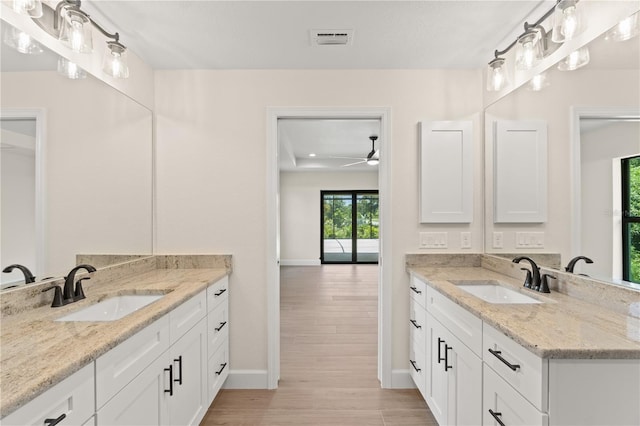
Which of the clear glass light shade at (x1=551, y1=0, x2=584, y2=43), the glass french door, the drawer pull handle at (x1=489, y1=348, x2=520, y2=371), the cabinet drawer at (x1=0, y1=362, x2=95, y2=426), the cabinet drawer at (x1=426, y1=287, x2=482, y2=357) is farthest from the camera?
the glass french door

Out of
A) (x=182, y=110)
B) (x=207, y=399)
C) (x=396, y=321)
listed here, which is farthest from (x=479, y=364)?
(x=182, y=110)

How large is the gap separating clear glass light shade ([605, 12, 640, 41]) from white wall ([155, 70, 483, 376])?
107 cm

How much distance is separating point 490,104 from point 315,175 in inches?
250

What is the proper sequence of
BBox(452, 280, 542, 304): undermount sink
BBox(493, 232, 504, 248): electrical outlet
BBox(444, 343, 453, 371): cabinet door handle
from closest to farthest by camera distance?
BBox(444, 343, 453, 371): cabinet door handle
BBox(452, 280, 542, 304): undermount sink
BBox(493, 232, 504, 248): electrical outlet

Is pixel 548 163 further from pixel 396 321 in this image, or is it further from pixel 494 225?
pixel 396 321

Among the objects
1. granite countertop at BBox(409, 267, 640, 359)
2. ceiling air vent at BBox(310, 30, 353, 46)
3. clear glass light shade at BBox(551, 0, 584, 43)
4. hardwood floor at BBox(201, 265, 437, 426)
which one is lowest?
hardwood floor at BBox(201, 265, 437, 426)

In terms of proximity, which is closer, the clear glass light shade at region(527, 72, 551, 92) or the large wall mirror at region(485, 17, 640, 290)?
the large wall mirror at region(485, 17, 640, 290)

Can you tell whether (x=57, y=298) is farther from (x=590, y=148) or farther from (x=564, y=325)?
(x=590, y=148)

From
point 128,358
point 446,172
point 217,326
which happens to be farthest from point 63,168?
point 446,172

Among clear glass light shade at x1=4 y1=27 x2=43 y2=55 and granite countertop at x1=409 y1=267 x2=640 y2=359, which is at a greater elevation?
clear glass light shade at x1=4 y1=27 x2=43 y2=55

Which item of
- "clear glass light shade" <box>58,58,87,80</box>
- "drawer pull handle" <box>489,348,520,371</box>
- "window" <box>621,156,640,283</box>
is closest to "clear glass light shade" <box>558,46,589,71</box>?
"window" <box>621,156,640,283</box>

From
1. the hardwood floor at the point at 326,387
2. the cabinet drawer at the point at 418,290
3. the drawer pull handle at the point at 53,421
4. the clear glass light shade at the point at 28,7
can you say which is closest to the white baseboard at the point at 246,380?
the hardwood floor at the point at 326,387

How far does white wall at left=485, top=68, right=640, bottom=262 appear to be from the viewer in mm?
1395

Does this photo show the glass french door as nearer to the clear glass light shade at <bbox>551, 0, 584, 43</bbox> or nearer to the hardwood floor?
the hardwood floor
